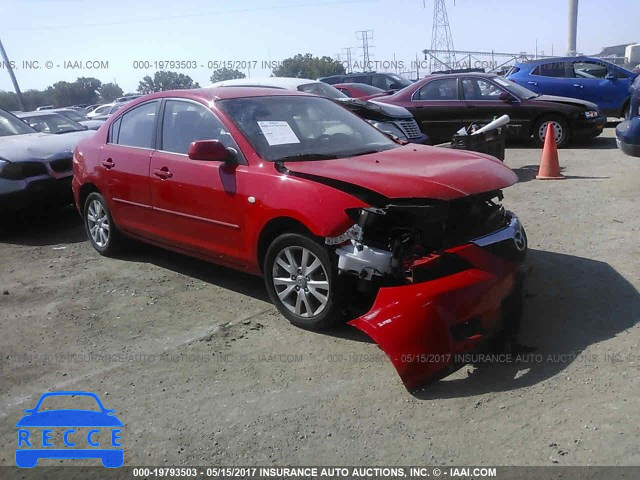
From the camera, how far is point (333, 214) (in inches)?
155

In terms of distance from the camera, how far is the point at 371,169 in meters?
4.18

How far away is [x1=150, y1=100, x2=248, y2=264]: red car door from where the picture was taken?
4672 mm

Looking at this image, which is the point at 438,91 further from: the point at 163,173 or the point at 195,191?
the point at 195,191

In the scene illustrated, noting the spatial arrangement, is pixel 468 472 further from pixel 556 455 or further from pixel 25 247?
pixel 25 247

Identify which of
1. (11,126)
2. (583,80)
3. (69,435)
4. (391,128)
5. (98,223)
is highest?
(11,126)

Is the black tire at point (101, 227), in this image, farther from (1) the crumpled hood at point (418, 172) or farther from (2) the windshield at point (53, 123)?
(2) the windshield at point (53, 123)

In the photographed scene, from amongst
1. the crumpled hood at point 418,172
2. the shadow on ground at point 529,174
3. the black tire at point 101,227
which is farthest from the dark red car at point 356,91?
the crumpled hood at point 418,172

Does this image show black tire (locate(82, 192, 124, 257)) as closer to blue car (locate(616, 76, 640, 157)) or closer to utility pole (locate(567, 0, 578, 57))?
blue car (locate(616, 76, 640, 157))

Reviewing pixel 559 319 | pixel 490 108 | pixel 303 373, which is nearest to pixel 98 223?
pixel 303 373

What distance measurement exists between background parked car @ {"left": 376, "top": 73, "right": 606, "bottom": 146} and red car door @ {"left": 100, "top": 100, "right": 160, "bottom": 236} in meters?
6.99

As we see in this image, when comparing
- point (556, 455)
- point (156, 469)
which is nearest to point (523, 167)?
point (556, 455)

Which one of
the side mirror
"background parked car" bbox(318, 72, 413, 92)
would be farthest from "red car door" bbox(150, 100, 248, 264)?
"background parked car" bbox(318, 72, 413, 92)

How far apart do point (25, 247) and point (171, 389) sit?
4.50m

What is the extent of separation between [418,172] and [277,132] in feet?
4.28
